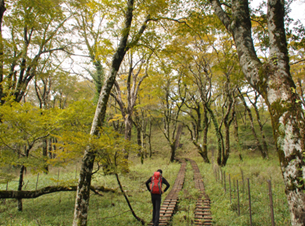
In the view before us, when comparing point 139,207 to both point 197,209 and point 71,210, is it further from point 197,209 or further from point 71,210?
point 71,210

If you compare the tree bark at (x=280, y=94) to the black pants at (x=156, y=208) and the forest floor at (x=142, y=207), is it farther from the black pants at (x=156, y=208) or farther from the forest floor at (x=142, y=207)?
the black pants at (x=156, y=208)

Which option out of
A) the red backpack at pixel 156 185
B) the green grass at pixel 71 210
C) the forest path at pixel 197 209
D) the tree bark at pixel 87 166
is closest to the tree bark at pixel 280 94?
the forest path at pixel 197 209

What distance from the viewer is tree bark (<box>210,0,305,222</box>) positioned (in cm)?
303

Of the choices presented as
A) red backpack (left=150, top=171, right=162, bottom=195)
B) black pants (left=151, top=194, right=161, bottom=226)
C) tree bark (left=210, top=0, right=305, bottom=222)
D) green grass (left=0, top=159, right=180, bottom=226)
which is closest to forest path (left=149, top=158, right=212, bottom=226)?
black pants (left=151, top=194, right=161, bottom=226)

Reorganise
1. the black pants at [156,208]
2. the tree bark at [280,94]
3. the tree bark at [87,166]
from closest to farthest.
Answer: the tree bark at [280,94] → the tree bark at [87,166] → the black pants at [156,208]

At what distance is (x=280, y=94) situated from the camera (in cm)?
350

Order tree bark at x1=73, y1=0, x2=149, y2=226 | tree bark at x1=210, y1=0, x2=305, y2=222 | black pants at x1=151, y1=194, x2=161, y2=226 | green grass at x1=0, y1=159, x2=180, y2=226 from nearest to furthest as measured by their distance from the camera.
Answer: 1. tree bark at x1=210, y1=0, x2=305, y2=222
2. tree bark at x1=73, y1=0, x2=149, y2=226
3. black pants at x1=151, y1=194, x2=161, y2=226
4. green grass at x1=0, y1=159, x2=180, y2=226

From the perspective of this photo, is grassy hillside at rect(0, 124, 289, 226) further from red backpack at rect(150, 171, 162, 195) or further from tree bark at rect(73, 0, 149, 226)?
red backpack at rect(150, 171, 162, 195)

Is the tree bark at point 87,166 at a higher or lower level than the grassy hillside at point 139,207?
higher

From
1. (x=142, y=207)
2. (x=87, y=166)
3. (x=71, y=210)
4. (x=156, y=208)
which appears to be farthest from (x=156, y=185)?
(x=71, y=210)

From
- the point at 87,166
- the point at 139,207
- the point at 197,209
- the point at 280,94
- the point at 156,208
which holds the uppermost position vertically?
the point at 280,94

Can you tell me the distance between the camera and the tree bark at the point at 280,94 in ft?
9.93

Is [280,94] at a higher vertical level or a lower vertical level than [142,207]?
higher

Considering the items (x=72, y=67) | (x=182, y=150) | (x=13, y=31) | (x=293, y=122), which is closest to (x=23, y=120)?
(x=13, y=31)
